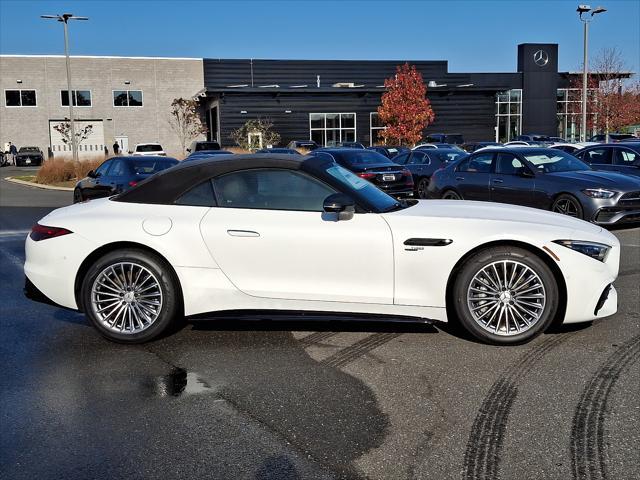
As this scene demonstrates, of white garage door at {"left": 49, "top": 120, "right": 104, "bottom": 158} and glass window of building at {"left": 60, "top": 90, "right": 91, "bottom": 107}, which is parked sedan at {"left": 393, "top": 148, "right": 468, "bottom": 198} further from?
glass window of building at {"left": 60, "top": 90, "right": 91, "bottom": 107}

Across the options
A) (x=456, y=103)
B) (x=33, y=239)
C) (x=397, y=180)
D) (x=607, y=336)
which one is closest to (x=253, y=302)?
(x=33, y=239)

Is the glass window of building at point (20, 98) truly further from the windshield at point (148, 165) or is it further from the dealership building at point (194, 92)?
the windshield at point (148, 165)

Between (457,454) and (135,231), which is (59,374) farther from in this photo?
(457,454)

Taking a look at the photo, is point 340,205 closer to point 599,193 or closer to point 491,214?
point 491,214

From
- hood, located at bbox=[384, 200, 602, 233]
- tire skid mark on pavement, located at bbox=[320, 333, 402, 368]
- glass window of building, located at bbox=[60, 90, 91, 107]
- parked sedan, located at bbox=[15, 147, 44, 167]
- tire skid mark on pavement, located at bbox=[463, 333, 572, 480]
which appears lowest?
tire skid mark on pavement, located at bbox=[463, 333, 572, 480]

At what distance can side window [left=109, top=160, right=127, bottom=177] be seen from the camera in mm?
14852

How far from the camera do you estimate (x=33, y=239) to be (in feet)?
19.0

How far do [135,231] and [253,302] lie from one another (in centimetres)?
111

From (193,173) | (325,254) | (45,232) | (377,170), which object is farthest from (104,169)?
(325,254)

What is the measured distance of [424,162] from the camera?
20234mm

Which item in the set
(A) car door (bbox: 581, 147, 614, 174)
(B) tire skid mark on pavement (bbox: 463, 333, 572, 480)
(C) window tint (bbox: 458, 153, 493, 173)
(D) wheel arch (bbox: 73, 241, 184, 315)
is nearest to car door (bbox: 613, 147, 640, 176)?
(A) car door (bbox: 581, 147, 614, 174)

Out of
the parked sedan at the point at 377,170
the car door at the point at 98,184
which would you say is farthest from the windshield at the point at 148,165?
the parked sedan at the point at 377,170

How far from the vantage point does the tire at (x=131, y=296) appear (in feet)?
17.9

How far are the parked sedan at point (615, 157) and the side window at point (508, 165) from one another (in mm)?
4008
